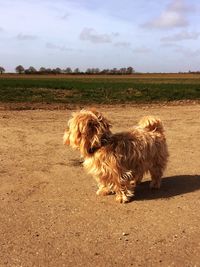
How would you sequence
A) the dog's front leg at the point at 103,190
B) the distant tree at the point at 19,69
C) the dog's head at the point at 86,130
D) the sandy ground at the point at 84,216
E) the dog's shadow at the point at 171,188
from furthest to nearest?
the distant tree at the point at 19,69, the dog's shadow at the point at 171,188, the dog's front leg at the point at 103,190, the dog's head at the point at 86,130, the sandy ground at the point at 84,216

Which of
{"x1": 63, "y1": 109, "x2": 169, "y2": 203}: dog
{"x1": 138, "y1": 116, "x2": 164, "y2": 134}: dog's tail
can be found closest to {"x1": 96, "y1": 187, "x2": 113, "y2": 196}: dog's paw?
{"x1": 63, "y1": 109, "x2": 169, "y2": 203}: dog

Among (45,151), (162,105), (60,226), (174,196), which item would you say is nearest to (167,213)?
(174,196)

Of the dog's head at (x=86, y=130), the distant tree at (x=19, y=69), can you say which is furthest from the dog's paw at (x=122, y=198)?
the distant tree at (x=19, y=69)

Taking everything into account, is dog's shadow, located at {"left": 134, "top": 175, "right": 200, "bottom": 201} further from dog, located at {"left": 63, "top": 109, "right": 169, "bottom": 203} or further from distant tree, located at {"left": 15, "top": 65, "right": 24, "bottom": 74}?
distant tree, located at {"left": 15, "top": 65, "right": 24, "bottom": 74}

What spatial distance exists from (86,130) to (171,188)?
1.95 metres

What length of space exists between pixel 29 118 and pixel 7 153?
6.42 metres

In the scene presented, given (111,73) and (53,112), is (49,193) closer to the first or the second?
(53,112)

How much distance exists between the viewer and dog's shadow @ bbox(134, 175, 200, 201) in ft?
26.5

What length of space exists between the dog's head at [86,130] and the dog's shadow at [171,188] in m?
1.13

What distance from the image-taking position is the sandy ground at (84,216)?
18.9ft

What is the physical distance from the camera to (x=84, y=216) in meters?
7.01

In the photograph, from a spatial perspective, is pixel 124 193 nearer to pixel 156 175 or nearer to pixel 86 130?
pixel 156 175

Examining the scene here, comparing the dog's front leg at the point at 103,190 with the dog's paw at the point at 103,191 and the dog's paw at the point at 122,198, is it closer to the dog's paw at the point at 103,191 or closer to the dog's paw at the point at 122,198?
the dog's paw at the point at 103,191

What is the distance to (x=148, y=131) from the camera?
826 centimetres
